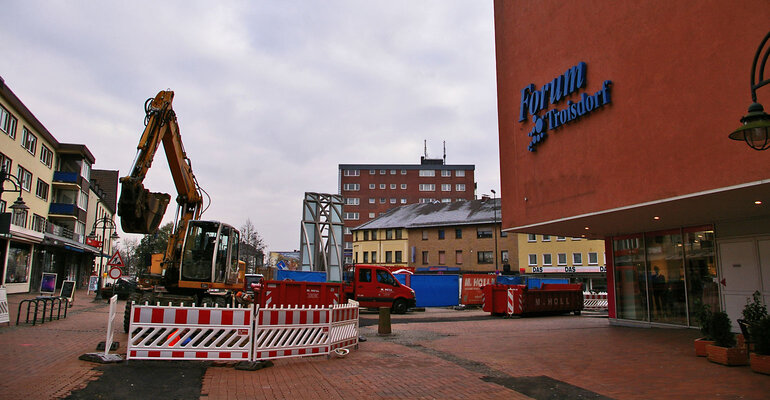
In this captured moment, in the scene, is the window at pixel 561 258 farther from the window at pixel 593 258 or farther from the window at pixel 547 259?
the window at pixel 593 258

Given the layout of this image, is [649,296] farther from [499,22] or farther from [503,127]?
[499,22]

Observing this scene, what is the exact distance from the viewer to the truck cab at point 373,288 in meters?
23.1

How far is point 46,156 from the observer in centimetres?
3912

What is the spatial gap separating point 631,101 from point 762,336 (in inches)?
222

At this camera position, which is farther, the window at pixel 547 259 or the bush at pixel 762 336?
the window at pixel 547 259

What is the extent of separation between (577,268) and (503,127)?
3683 centimetres

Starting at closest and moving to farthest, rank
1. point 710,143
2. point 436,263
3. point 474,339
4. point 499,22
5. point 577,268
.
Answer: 1. point 710,143
2. point 474,339
3. point 499,22
4. point 577,268
5. point 436,263

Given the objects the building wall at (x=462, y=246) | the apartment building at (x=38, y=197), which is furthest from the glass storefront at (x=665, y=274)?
the building wall at (x=462, y=246)

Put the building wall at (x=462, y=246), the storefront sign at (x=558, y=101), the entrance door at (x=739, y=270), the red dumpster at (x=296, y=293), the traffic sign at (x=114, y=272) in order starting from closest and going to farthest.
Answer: the entrance door at (x=739, y=270) → the storefront sign at (x=558, y=101) → the red dumpster at (x=296, y=293) → the traffic sign at (x=114, y=272) → the building wall at (x=462, y=246)

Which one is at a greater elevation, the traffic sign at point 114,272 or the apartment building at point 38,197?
the apartment building at point 38,197

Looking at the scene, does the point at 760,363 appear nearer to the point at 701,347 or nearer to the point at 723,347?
the point at 723,347

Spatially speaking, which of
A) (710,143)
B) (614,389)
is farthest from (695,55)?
(614,389)

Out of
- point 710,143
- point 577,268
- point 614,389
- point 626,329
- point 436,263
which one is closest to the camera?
point 614,389

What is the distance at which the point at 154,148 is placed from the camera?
11969mm
